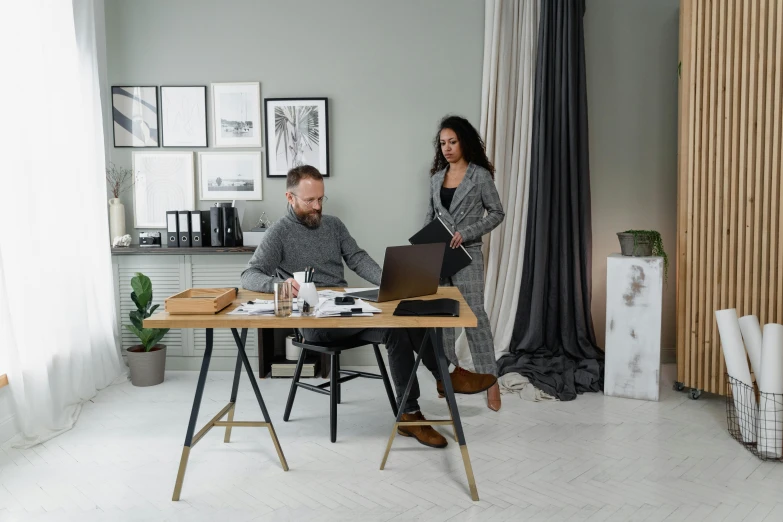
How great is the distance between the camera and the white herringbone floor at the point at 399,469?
2.50 meters

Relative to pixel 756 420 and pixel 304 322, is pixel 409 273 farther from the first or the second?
pixel 756 420

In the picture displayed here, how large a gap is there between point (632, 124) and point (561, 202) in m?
0.90

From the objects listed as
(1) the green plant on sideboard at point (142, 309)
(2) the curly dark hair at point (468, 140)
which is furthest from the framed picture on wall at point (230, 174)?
(2) the curly dark hair at point (468, 140)

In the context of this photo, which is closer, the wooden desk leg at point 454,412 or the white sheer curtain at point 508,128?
the wooden desk leg at point 454,412

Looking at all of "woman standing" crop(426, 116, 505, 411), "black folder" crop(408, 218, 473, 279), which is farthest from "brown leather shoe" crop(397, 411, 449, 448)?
"black folder" crop(408, 218, 473, 279)

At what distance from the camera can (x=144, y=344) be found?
4.25 metres

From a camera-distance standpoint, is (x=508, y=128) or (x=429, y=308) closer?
(x=429, y=308)

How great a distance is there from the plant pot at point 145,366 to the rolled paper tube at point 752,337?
3426 millimetres

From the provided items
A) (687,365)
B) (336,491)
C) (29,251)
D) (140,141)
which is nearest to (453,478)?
(336,491)

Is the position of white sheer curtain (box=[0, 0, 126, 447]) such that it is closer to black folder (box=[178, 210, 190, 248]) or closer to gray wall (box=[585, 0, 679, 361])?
black folder (box=[178, 210, 190, 248])

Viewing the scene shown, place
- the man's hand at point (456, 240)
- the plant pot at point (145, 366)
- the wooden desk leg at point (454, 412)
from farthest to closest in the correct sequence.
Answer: the plant pot at point (145, 366) < the man's hand at point (456, 240) < the wooden desk leg at point (454, 412)

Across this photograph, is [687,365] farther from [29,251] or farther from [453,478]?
[29,251]

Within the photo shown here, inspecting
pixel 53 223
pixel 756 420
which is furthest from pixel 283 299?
pixel 756 420

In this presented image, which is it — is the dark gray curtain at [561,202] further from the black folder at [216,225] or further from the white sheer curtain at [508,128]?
the black folder at [216,225]
